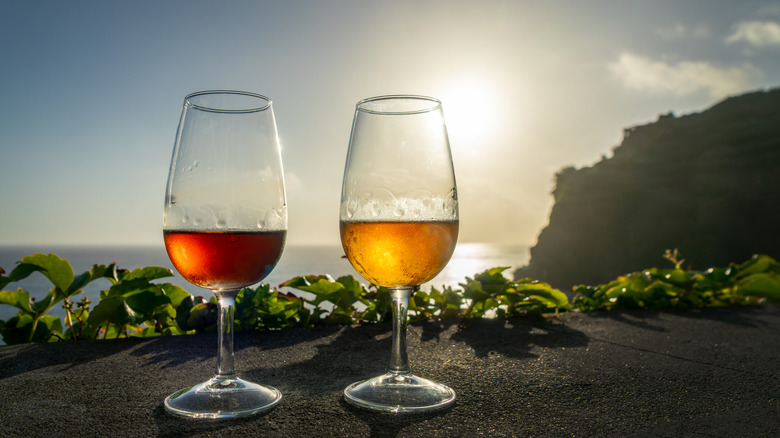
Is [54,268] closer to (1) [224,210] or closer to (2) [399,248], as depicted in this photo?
(1) [224,210]

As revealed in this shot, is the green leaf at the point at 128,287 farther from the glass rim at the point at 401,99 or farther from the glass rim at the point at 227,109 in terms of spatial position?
the glass rim at the point at 401,99

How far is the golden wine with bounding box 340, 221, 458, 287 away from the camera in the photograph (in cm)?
138

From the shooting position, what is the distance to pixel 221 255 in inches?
53.2

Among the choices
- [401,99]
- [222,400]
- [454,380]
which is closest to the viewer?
[222,400]

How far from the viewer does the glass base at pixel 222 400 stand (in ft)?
4.11

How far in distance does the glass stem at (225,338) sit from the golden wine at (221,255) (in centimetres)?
4

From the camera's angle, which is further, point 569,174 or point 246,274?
point 569,174

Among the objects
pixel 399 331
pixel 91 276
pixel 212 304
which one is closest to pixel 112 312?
pixel 91 276

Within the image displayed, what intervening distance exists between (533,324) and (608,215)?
52873mm

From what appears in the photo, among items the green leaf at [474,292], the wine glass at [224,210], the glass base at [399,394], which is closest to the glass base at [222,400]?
the wine glass at [224,210]

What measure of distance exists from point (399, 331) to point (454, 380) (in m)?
0.36

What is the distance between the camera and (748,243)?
43.3m

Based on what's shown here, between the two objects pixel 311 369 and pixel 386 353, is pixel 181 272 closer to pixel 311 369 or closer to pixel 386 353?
pixel 311 369

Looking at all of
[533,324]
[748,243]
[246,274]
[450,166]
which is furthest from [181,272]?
[748,243]
